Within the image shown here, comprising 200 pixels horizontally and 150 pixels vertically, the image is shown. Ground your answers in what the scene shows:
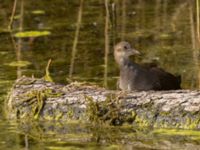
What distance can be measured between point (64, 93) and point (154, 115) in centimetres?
100

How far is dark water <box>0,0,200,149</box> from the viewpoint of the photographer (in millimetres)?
8914

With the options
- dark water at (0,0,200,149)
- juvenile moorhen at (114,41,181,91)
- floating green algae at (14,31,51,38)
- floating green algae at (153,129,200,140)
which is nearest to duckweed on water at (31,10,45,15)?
dark water at (0,0,200,149)

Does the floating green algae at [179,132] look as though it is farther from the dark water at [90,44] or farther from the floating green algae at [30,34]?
the floating green algae at [30,34]

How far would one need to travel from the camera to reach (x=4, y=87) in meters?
10.9

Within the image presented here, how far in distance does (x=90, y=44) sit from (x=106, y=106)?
Result: 4.34 m

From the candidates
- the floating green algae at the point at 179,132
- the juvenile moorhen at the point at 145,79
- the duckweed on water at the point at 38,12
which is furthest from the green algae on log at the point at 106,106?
the duckweed on water at the point at 38,12

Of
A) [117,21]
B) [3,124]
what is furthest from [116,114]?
[117,21]

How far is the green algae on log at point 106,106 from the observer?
29.4 ft

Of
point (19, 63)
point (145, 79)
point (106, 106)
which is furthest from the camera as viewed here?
point (19, 63)

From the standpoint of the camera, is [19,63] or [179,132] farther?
[19,63]

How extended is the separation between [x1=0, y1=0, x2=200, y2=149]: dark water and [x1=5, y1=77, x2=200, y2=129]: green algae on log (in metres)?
0.20

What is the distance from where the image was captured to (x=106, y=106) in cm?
917

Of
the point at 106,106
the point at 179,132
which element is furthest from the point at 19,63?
the point at 179,132

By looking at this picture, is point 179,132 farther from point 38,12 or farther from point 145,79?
point 38,12
